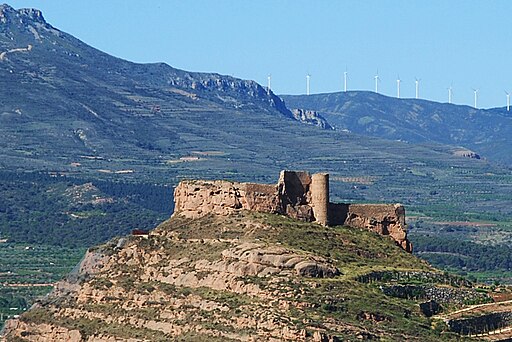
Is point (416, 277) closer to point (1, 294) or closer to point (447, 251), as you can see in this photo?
point (1, 294)

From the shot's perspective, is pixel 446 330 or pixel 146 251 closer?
pixel 446 330

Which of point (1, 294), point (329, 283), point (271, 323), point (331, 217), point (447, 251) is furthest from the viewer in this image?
point (447, 251)

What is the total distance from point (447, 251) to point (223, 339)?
11868cm

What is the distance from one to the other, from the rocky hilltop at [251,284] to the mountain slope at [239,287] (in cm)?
5

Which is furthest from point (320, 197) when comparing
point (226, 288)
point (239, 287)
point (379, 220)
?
point (239, 287)

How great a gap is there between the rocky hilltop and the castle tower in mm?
55

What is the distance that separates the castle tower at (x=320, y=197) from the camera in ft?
205

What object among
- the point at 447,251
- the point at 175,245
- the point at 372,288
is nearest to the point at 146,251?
the point at 175,245

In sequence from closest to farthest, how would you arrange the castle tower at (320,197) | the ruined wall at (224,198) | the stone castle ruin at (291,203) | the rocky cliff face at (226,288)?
the rocky cliff face at (226,288) → the ruined wall at (224,198) → the stone castle ruin at (291,203) → the castle tower at (320,197)

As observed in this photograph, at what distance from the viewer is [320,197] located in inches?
2466

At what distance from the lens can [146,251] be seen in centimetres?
6178

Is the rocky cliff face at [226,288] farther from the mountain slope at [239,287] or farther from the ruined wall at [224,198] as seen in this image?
the ruined wall at [224,198]

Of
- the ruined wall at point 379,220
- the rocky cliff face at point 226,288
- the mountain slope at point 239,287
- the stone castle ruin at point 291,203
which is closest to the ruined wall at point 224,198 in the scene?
the stone castle ruin at point 291,203

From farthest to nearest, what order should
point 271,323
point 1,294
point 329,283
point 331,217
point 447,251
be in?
point 447,251 → point 1,294 → point 331,217 → point 329,283 → point 271,323
